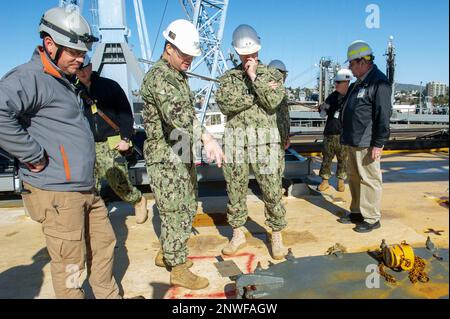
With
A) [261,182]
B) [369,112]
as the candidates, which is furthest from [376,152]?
[261,182]

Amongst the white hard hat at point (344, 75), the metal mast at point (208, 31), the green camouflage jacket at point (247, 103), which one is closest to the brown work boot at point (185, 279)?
the green camouflage jacket at point (247, 103)

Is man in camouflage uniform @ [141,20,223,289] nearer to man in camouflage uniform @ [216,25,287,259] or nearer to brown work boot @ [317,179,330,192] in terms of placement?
man in camouflage uniform @ [216,25,287,259]

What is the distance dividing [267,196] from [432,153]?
694cm

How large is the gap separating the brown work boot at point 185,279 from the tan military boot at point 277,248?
2.31 ft

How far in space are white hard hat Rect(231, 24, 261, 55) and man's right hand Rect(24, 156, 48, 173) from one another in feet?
5.72

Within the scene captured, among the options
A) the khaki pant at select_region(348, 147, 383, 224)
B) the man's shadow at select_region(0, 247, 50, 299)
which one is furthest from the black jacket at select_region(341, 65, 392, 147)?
the man's shadow at select_region(0, 247, 50, 299)

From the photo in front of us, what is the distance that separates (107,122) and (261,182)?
1.59 m

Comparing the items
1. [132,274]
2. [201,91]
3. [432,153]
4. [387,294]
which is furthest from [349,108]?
[201,91]

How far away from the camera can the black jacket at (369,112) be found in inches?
136

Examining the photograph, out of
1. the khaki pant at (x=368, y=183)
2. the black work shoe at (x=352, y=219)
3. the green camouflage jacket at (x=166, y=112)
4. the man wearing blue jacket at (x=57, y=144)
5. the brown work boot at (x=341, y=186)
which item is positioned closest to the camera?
the man wearing blue jacket at (x=57, y=144)

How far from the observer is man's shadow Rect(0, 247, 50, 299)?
265 centimetres

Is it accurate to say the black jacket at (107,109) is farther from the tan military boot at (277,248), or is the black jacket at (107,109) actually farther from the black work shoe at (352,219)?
the black work shoe at (352,219)

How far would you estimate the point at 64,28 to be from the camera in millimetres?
1920

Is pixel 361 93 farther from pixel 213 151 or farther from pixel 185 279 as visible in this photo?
pixel 185 279
